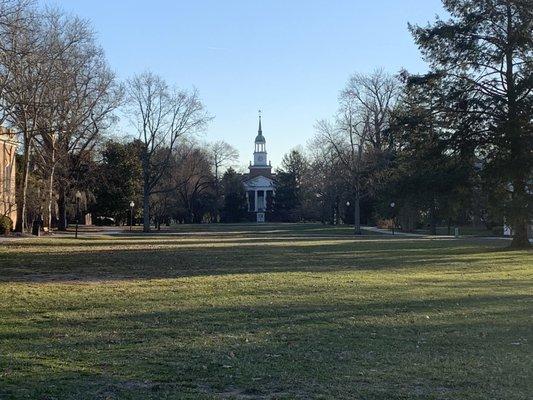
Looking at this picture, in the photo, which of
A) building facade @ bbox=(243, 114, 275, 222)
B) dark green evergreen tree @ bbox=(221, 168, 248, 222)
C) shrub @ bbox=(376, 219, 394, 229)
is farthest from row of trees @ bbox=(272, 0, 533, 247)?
building facade @ bbox=(243, 114, 275, 222)

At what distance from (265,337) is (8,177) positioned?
49437mm

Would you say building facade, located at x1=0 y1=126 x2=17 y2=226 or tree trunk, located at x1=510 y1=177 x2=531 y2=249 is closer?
tree trunk, located at x1=510 y1=177 x2=531 y2=249

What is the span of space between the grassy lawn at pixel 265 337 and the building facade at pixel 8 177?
33.9m

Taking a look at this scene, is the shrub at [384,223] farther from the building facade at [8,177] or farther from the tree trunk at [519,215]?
the tree trunk at [519,215]

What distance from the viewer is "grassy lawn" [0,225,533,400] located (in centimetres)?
640

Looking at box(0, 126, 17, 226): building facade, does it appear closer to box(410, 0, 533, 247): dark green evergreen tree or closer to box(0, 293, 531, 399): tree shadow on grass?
box(410, 0, 533, 247): dark green evergreen tree

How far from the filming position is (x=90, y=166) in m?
62.4

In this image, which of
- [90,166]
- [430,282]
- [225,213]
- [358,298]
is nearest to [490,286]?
[430,282]

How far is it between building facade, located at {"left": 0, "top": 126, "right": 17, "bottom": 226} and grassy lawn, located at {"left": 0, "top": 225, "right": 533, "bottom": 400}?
33.9m

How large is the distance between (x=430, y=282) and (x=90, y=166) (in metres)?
49.7

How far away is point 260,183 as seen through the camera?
132 meters

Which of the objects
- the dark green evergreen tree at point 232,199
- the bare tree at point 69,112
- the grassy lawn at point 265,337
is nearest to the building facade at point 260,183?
the dark green evergreen tree at point 232,199

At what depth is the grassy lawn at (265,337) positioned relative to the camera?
640 centimetres

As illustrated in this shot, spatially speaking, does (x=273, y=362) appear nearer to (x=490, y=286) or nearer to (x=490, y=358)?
(x=490, y=358)
